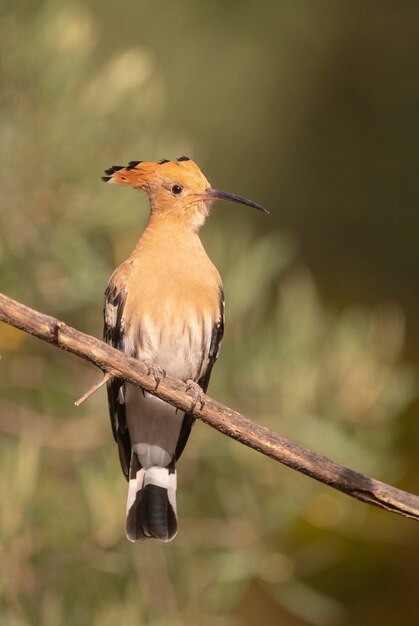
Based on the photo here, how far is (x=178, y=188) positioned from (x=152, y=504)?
0.96 metres

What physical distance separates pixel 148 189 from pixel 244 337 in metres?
0.54

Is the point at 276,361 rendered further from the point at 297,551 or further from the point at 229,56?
the point at 229,56

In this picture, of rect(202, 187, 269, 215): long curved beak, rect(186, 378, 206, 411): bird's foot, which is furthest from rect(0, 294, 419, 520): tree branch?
rect(202, 187, 269, 215): long curved beak

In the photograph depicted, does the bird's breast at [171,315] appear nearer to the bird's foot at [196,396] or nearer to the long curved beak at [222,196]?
the long curved beak at [222,196]

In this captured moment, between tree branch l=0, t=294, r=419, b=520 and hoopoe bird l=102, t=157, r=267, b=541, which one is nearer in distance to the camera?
tree branch l=0, t=294, r=419, b=520

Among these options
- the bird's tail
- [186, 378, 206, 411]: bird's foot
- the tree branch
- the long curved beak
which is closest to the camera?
the tree branch

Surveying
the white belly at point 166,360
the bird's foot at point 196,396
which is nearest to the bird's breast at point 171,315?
the white belly at point 166,360

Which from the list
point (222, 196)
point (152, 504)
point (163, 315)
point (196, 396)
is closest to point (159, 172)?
point (222, 196)

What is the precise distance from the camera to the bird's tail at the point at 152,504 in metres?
3.74

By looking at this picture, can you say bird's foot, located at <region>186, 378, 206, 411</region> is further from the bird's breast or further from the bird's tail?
the bird's tail

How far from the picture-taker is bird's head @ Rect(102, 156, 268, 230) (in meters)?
3.96

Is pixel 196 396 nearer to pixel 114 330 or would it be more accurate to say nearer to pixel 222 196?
pixel 114 330

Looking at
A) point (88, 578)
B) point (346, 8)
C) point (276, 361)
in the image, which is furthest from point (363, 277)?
point (88, 578)

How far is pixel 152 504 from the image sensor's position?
12.4 ft
